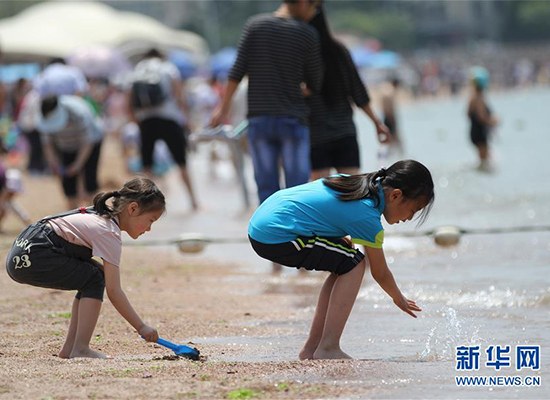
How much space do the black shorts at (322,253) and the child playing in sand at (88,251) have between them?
64cm

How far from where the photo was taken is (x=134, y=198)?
4.95 metres

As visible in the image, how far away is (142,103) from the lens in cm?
1158

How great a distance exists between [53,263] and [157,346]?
774 millimetres

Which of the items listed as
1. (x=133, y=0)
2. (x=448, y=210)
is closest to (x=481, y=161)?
(x=448, y=210)

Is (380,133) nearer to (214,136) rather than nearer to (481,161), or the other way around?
(214,136)

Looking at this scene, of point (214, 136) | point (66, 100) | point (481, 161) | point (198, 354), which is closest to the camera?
point (198, 354)

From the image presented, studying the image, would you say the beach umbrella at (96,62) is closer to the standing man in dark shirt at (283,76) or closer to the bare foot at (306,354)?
the standing man in dark shirt at (283,76)

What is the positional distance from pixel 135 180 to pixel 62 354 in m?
0.91

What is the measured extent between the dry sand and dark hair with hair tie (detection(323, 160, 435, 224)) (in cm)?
78

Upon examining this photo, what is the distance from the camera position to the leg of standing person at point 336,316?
4.89 metres

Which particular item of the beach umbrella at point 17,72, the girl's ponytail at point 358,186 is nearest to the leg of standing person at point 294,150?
the girl's ponytail at point 358,186

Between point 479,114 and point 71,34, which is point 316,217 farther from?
point 71,34

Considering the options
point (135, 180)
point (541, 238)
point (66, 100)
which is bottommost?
point (541, 238)

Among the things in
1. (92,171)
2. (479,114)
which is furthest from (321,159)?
(479,114)
